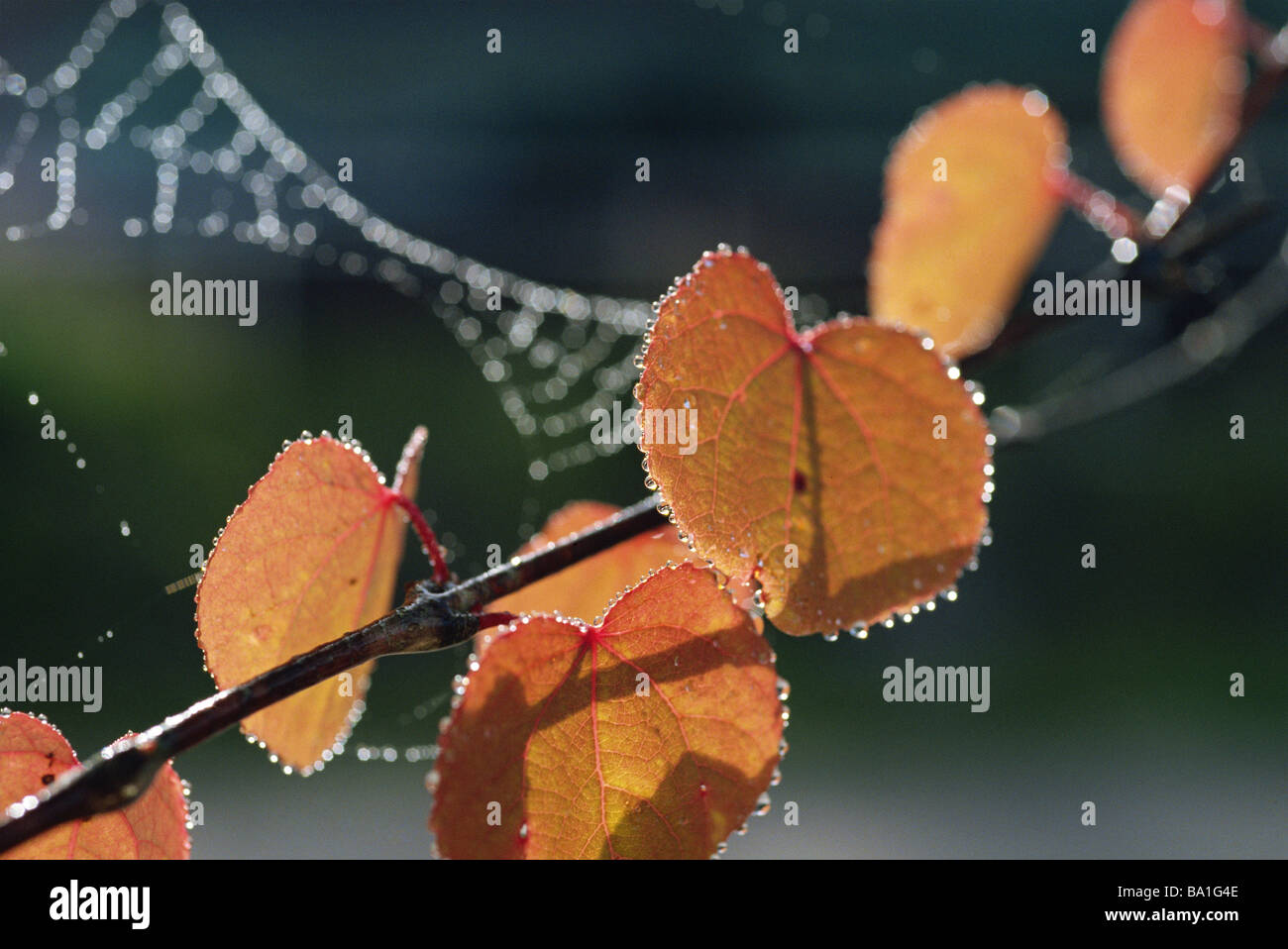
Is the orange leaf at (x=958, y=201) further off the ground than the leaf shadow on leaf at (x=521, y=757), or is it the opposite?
the orange leaf at (x=958, y=201)

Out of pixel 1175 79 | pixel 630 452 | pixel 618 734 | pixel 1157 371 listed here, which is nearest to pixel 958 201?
pixel 1175 79

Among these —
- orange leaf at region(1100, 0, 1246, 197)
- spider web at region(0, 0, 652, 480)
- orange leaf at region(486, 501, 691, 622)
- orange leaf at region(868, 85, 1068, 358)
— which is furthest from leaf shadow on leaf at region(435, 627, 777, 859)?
spider web at region(0, 0, 652, 480)

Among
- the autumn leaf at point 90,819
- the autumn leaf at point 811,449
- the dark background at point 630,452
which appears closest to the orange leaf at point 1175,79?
the autumn leaf at point 811,449

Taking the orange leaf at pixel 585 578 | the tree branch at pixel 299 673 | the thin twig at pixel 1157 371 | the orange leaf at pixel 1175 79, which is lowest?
the tree branch at pixel 299 673

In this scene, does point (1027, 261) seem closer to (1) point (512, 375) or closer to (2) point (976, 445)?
(2) point (976, 445)

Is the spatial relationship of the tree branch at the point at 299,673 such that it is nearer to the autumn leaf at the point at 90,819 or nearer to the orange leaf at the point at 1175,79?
the autumn leaf at the point at 90,819

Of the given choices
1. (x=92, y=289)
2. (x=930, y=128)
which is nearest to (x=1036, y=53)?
(x=92, y=289)

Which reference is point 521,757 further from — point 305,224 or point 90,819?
point 305,224
